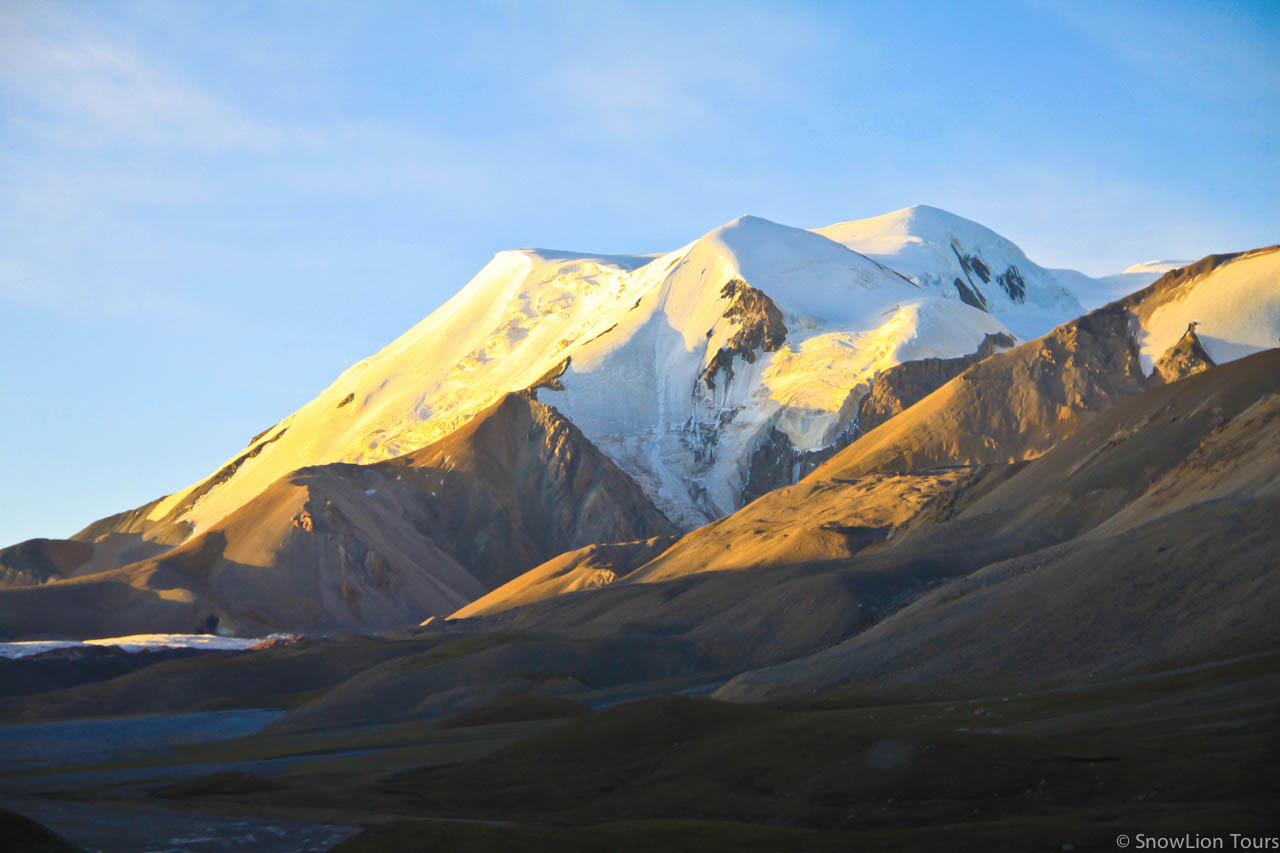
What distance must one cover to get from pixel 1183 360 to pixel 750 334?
67387mm

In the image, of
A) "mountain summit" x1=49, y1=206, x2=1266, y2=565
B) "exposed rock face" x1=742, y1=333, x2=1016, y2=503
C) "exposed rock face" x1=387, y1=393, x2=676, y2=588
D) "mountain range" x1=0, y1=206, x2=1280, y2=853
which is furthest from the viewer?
"mountain summit" x1=49, y1=206, x2=1266, y2=565

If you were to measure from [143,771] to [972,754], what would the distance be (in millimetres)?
33318

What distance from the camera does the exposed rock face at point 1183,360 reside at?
118m

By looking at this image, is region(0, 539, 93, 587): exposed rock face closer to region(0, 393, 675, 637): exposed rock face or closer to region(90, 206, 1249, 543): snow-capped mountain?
region(90, 206, 1249, 543): snow-capped mountain

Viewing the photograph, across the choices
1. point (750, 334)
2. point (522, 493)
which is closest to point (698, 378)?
point (750, 334)

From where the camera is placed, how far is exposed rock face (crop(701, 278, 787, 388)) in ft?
572

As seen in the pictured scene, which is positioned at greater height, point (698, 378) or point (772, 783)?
point (698, 378)

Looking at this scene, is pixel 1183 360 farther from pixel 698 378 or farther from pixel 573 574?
pixel 698 378

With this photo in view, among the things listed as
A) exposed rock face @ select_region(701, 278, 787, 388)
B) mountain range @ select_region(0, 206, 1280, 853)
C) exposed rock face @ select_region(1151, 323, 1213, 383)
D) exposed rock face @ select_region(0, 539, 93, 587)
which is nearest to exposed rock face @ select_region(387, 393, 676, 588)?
mountain range @ select_region(0, 206, 1280, 853)

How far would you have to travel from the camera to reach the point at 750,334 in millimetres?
175750

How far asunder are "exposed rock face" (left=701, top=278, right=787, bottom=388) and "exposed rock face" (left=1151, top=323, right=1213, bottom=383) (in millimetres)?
60551

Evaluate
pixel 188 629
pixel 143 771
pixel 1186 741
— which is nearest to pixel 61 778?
pixel 143 771

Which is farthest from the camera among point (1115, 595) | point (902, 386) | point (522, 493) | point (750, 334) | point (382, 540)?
point (750, 334)

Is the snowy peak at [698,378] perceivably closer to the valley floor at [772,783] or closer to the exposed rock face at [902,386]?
the exposed rock face at [902,386]
